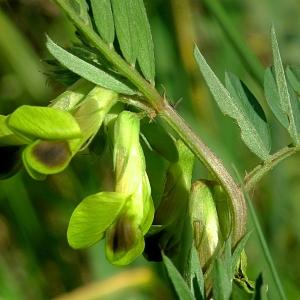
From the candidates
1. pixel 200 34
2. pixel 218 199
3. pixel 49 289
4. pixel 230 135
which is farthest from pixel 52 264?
pixel 218 199

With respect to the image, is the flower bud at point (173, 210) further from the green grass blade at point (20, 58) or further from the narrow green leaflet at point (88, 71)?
the green grass blade at point (20, 58)

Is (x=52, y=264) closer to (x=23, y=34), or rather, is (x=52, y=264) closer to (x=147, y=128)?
(x=23, y=34)

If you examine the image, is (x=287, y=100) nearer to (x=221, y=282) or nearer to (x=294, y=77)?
(x=294, y=77)

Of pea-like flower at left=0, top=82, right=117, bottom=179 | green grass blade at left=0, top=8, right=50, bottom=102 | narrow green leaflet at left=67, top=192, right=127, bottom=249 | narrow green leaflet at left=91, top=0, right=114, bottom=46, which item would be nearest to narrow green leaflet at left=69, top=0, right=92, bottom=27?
narrow green leaflet at left=91, top=0, right=114, bottom=46

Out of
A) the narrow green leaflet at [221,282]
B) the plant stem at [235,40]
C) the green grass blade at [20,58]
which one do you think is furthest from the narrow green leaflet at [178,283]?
the green grass blade at [20,58]

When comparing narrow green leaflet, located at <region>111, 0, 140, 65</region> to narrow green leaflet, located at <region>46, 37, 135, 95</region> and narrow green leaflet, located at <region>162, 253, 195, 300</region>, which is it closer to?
narrow green leaflet, located at <region>46, 37, 135, 95</region>

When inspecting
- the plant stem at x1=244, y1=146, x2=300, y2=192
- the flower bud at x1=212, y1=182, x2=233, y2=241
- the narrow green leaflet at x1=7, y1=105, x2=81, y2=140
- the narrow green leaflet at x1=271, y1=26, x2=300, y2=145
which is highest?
the narrow green leaflet at x1=7, y1=105, x2=81, y2=140

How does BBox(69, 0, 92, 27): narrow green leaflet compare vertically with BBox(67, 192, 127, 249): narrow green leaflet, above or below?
above
